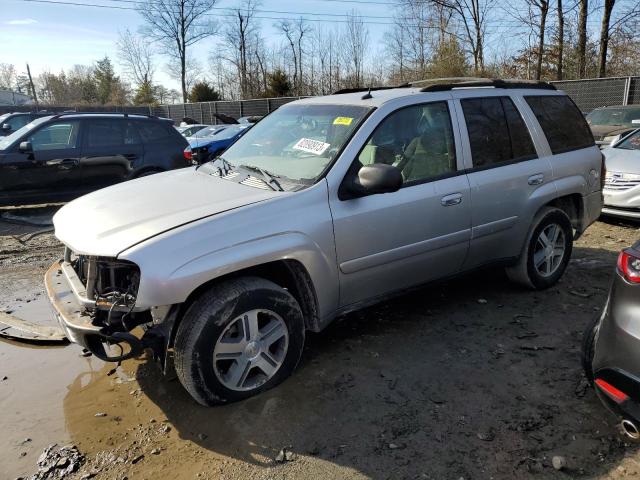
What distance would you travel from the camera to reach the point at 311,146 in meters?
3.58

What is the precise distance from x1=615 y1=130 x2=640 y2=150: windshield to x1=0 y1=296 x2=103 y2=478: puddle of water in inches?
316

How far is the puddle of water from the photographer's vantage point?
2746 millimetres

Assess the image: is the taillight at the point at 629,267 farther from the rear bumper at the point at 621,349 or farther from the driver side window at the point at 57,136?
the driver side window at the point at 57,136

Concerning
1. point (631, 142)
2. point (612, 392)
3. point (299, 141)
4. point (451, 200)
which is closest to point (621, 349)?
point (612, 392)

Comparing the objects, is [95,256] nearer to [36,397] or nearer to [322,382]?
[36,397]

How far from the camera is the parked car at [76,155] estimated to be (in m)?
8.17

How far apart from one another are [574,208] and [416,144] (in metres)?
2.12

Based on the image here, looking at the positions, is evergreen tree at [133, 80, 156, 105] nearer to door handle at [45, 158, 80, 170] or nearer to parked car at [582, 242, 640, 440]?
door handle at [45, 158, 80, 170]

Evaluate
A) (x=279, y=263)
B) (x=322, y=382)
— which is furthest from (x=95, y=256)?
(x=322, y=382)

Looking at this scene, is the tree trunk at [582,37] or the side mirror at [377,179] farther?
the tree trunk at [582,37]

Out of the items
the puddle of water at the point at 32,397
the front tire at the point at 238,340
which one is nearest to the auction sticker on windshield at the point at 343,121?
the front tire at the point at 238,340

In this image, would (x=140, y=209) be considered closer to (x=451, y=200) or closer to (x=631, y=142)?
(x=451, y=200)

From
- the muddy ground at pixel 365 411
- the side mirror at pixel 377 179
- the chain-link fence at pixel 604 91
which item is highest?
Answer: the chain-link fence at pixel 604 91

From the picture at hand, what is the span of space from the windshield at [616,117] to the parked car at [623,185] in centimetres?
504
